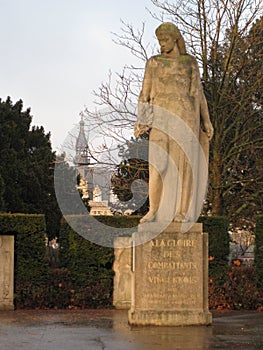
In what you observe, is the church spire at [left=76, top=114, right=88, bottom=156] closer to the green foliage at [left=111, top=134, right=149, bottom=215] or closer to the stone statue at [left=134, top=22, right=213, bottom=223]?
the green foliage at [left=111, top=134, right=149, bottom=215]

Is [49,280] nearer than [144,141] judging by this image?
Yes

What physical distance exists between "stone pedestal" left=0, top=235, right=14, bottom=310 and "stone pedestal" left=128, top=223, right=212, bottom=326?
5.24 meters

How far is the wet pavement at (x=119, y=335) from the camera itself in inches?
286

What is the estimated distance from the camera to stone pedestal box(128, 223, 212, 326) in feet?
29.3

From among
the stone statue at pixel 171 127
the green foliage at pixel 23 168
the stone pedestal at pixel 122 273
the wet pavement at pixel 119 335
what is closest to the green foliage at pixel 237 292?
the stone pedestal at pixel 122 273

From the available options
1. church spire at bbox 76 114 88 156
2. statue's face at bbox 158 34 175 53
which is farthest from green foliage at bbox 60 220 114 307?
statue's face at bbox 158 34 175 53

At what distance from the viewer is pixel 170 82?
30.7ft

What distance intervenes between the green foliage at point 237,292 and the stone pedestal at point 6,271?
13.7 feet

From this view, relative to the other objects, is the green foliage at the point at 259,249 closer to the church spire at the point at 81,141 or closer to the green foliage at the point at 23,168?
the church spire at the point at 81,141

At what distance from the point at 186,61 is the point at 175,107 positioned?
694 millimetres

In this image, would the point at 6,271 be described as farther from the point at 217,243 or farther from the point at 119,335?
the point at 119,335

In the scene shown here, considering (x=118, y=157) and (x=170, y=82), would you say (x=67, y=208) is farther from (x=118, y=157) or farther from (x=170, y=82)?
(x=170, y=82)

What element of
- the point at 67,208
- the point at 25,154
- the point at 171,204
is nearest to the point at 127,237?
the point at 171,204

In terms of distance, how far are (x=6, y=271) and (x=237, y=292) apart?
4855 millimetres
